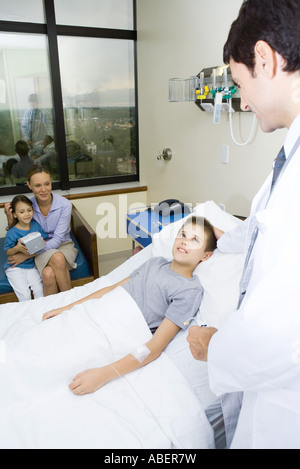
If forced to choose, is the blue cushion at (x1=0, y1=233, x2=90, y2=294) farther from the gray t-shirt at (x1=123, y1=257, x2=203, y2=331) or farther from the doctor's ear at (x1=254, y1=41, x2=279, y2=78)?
the doctor's ear at (x1=254, y1=41, x2=279, y2=78)

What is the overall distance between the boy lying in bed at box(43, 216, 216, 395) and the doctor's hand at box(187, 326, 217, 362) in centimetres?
31

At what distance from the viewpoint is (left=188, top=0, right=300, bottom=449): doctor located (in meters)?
0.69

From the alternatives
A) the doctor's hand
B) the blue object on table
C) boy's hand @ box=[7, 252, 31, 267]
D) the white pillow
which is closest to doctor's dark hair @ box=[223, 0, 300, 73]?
the doctor's hand

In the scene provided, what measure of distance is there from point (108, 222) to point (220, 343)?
2800 millimetres

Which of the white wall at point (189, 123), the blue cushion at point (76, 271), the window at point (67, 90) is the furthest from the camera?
the window at point (67, 90)

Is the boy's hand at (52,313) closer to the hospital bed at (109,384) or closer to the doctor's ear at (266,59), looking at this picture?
the hospital bed at (109,384)

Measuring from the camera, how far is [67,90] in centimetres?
312

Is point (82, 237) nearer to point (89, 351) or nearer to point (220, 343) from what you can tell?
point (89, 351)

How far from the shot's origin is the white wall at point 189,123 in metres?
1.99

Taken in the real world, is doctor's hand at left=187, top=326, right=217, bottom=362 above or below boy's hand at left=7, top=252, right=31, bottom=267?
above

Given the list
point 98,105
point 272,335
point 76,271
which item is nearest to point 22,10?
point 98,105

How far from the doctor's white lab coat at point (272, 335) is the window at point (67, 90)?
279 centimetres

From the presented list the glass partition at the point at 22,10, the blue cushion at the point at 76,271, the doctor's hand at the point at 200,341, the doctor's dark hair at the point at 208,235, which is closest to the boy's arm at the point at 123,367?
the doctor's hand at the point at 200,341
